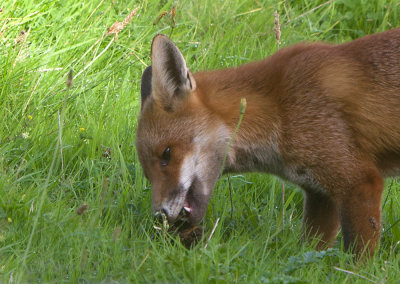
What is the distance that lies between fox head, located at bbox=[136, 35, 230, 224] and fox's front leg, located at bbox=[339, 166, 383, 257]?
1027 mm

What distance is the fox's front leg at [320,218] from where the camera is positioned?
221 inches

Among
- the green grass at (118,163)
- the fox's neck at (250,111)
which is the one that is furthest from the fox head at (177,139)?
the green grass at (118,163)

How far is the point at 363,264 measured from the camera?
4770 mm

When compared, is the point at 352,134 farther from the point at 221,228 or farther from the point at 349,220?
the point at 221,228

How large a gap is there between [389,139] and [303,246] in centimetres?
105

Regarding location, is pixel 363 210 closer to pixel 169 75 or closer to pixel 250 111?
pixel 250 111

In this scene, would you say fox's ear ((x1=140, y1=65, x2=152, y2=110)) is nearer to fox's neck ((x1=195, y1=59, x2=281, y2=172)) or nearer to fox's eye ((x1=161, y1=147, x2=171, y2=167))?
fox's neck ((x1=195, y1=59, x2=281, y2=172))

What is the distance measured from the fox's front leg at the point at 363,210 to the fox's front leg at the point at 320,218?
0.64 m

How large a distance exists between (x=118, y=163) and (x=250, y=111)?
151cm

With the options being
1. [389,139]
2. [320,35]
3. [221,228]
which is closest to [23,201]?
[221,228]

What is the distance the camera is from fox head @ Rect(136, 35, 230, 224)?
4898 millimetres

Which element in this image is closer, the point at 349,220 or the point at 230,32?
the point at 349,220

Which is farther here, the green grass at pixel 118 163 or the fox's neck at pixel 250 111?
the fox's neck at pixel 250 111

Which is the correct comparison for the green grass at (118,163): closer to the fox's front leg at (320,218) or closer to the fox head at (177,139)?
the fox's front leg at (320,218)
